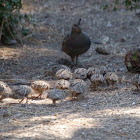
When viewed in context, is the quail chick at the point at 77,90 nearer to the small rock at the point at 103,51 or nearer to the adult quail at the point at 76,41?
the adult quail at the point at 76,41

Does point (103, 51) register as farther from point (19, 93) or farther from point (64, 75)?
point (19, 93)

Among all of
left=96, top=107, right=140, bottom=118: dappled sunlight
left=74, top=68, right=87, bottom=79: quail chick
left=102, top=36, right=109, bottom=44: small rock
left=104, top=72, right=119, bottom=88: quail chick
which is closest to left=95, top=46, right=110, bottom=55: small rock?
left=102, top=36, right=109, bottom=44: small rock

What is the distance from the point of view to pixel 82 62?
8.05 meters

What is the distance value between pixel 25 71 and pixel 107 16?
18.3ft

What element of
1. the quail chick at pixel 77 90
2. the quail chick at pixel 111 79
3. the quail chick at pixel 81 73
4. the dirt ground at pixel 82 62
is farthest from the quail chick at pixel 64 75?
the quail chick at pixel 77 90

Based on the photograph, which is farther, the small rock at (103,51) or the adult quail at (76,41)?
the small rock at (103,51)

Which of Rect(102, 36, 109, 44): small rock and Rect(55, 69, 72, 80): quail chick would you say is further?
Rect(102, 36, 109, 44): small rock

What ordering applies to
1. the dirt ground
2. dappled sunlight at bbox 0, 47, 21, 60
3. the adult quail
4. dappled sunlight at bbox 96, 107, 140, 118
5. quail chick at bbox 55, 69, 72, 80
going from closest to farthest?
the dirt ground
dappled sunlight at bbox 96, 107, 140, 118
quail chick at bbox 55, 69, 72, 80
the adult quail
dappled sunlight at bbox 0, 47, 21, 60

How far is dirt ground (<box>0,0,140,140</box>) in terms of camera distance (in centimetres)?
396

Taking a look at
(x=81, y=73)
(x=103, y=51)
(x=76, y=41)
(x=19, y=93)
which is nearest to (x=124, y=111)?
(x=19, y=93)

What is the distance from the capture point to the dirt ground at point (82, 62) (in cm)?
396

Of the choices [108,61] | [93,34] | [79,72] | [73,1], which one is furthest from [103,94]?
[73,1]

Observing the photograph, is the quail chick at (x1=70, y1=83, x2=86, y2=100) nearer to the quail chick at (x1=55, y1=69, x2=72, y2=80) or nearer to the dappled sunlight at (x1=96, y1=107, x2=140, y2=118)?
the dappled sunlight at (x1=96, y1=107, x2=140, y2=118)

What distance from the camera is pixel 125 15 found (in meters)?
12.1
